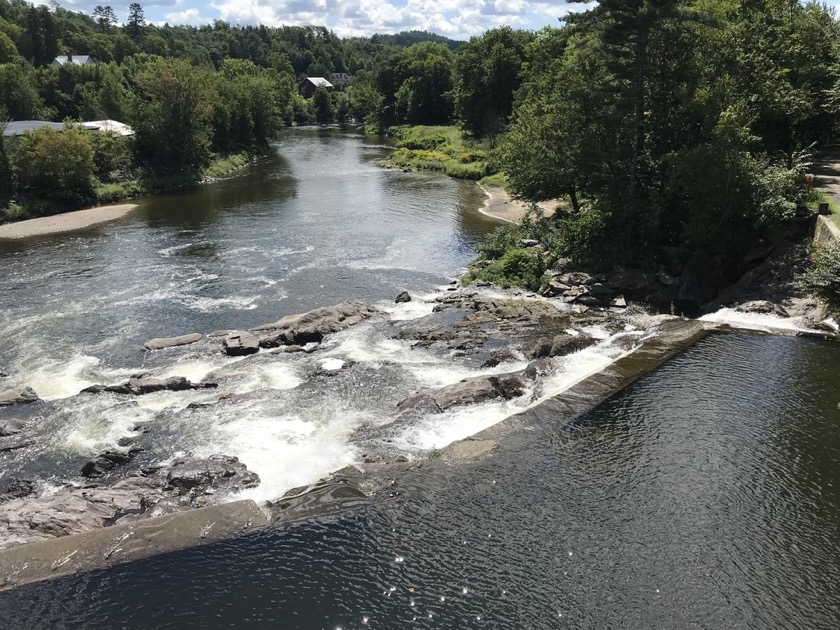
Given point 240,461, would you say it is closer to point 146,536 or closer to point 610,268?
point 146,536

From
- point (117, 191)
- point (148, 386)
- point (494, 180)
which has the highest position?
point (494, 180)

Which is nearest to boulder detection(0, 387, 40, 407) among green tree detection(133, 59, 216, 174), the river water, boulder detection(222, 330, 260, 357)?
the river water

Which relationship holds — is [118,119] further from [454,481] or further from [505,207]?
[454,481]

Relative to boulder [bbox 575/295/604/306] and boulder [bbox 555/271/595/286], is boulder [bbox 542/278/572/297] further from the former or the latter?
boulder [bbox 575/295/604/306]

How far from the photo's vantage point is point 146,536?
15461mm

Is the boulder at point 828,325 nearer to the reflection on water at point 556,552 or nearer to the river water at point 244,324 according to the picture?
the reflection on water at point 556,552

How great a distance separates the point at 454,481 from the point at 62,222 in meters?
51.9

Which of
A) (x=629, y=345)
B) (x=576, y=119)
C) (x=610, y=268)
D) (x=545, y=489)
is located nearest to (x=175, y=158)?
(x=576, y=119)

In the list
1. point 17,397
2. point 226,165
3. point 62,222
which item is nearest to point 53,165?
point 62,222

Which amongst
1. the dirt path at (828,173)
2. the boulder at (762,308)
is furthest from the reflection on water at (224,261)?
the dirt path at (828,173)

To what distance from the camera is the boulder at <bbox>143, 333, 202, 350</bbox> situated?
29.1 m

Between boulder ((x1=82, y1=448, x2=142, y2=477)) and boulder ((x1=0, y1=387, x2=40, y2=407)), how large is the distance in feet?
21.1

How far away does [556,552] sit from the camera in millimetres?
14555

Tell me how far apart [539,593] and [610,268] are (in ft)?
80.4
